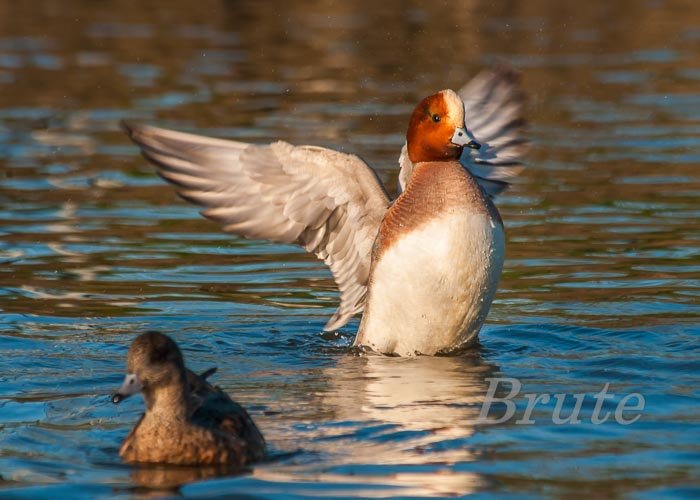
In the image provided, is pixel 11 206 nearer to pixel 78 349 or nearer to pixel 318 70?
pixel 78 349

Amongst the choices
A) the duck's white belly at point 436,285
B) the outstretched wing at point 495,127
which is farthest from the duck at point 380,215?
the outstretched wing at point 495,127

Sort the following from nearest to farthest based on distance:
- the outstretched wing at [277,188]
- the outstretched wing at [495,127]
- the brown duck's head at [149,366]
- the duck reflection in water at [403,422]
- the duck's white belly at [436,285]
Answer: the duck reflection in water at [403,422], the brown duck's head at [149,366], the duck's white belly at [436,285], the outstretched wing at [277,188], the outstretched wing at [495,127]

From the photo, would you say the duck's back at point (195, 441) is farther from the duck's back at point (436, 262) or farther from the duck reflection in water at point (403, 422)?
→ the duck's back at point (436, 262)

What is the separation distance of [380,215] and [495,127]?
1.52m

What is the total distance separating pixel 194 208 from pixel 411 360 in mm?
4555

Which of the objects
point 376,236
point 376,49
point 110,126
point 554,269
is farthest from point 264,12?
point 376,236

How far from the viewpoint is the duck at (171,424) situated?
20.5ft

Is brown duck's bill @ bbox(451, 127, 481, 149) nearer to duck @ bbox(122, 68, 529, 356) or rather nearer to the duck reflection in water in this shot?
duck @ bbox(122, 68, 529, 356)

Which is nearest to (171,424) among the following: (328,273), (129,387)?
(129,387)

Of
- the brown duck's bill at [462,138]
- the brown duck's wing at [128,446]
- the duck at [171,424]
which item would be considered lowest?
the brown duck's wing at [128,446]

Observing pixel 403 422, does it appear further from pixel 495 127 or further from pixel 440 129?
pixel 495 127

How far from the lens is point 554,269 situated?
415 inches

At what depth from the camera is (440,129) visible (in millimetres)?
8531

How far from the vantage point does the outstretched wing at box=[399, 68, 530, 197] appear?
9.79 meters
